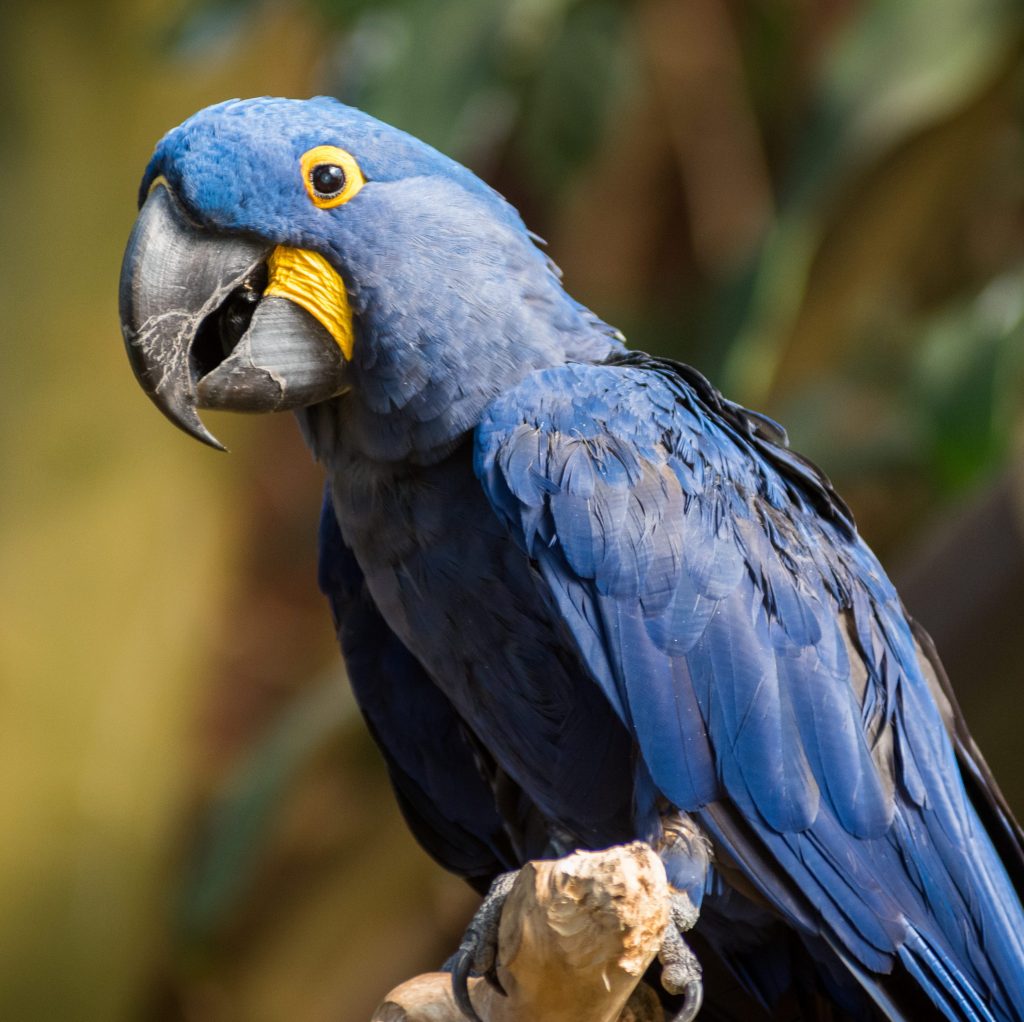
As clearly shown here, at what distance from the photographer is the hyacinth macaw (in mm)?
1354

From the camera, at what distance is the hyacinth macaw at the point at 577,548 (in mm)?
1354

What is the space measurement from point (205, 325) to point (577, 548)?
0.40 m

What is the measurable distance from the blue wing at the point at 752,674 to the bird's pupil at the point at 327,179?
0.81ft

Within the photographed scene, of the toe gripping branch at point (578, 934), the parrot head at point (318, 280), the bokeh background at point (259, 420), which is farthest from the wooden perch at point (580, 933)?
the bokeh background at point (259, 420)

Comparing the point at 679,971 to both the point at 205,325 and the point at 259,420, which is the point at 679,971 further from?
the point at 259,420

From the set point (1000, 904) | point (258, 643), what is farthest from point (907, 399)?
point (258, 643)

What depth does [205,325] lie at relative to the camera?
4.56 feet

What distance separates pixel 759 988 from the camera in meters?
1.63

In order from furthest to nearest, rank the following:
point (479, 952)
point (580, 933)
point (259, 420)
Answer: point (259, 420) < point (479, 952) < point (580, 933)

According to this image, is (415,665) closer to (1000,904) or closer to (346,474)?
(346,474)

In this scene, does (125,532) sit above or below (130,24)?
below

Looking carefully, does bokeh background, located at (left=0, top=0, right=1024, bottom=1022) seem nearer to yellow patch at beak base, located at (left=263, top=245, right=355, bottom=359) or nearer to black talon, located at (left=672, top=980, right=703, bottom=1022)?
yellow patch at beak base, located at (left=263, top=245, right=355, bottom=359)

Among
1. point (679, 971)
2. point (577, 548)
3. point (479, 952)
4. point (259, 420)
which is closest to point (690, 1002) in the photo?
point (679, 971)

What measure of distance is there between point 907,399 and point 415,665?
3.45 ft
